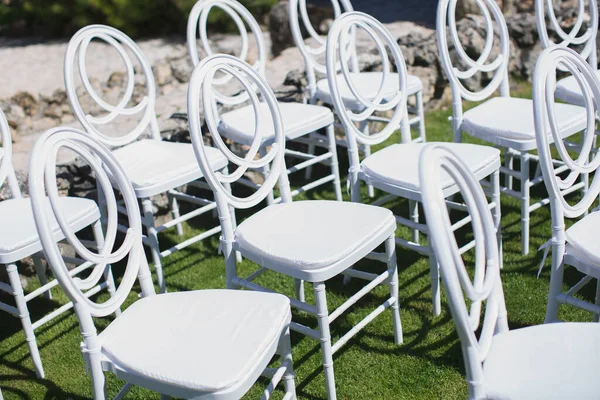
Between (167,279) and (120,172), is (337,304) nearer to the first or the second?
(167,279)

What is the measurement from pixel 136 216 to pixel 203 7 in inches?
61.7

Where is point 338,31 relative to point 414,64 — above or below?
above

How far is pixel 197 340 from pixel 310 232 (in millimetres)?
526

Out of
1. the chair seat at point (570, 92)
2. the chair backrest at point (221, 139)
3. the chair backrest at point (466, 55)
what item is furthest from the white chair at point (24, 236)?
the chair seat at point (570, 92)

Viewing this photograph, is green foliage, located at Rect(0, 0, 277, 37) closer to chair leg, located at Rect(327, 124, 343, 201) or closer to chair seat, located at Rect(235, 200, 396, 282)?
chair leg, located at Rect(327, 124, 343, 201)

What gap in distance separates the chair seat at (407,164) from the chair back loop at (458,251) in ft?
2.39

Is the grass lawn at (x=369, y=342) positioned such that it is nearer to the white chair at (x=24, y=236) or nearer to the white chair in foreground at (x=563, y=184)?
the white chair at (x=24, y=236)

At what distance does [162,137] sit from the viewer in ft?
10.7

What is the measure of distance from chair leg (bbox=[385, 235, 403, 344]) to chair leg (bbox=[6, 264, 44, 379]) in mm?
1127

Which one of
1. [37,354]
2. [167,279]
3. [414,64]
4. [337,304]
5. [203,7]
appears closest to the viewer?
[37,354]

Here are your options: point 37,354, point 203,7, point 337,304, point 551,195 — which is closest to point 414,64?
point 203,7

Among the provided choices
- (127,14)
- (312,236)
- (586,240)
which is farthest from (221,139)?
(127,14)

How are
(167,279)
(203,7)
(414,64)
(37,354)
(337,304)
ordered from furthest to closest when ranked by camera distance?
(414,64), (203,7), (167,279), (337,304), (37,354)

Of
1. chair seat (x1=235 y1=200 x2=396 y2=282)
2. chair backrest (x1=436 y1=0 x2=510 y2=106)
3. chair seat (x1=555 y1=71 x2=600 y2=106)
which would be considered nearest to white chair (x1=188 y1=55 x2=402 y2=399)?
chair seat (x1=235 y1=200 x2=396 y2=282)
